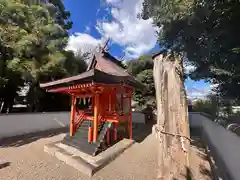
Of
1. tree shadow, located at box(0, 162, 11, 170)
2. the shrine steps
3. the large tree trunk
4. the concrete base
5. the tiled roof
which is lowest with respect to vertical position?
tree shadow, located at box(0, 162, 11, 170)

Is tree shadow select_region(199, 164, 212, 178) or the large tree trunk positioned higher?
the large tree trunk

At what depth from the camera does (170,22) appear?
791 centimetres

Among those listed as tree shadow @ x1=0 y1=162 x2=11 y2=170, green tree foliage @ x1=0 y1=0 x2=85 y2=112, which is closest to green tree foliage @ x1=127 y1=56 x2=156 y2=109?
green tree foliage @ x1=0 y1=0 x2=85 y2=112

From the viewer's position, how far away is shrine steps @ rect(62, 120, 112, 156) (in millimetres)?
4961

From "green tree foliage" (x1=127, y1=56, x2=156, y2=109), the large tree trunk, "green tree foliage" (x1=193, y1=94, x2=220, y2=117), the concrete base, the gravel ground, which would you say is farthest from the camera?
"green tree foliage" (x1=127, y1=56, x2=156, y2=109)

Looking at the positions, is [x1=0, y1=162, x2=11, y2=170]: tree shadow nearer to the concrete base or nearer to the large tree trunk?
the concrete base

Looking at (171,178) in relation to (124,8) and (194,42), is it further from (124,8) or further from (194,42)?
(124,8)

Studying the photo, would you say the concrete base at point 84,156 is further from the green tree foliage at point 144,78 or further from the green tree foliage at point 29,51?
the green tree foliage at point 144,78

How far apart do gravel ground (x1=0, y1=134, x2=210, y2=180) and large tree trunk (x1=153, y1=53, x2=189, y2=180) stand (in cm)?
293

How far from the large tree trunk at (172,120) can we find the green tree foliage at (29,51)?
812cm

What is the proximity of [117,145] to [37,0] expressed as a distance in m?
12.5

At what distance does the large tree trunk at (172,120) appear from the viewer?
1.11m

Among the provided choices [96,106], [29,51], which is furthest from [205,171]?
[29,51]

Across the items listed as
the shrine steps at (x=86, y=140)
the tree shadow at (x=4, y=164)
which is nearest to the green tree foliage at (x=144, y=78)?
the shrine steps at (x=86, y=140)
